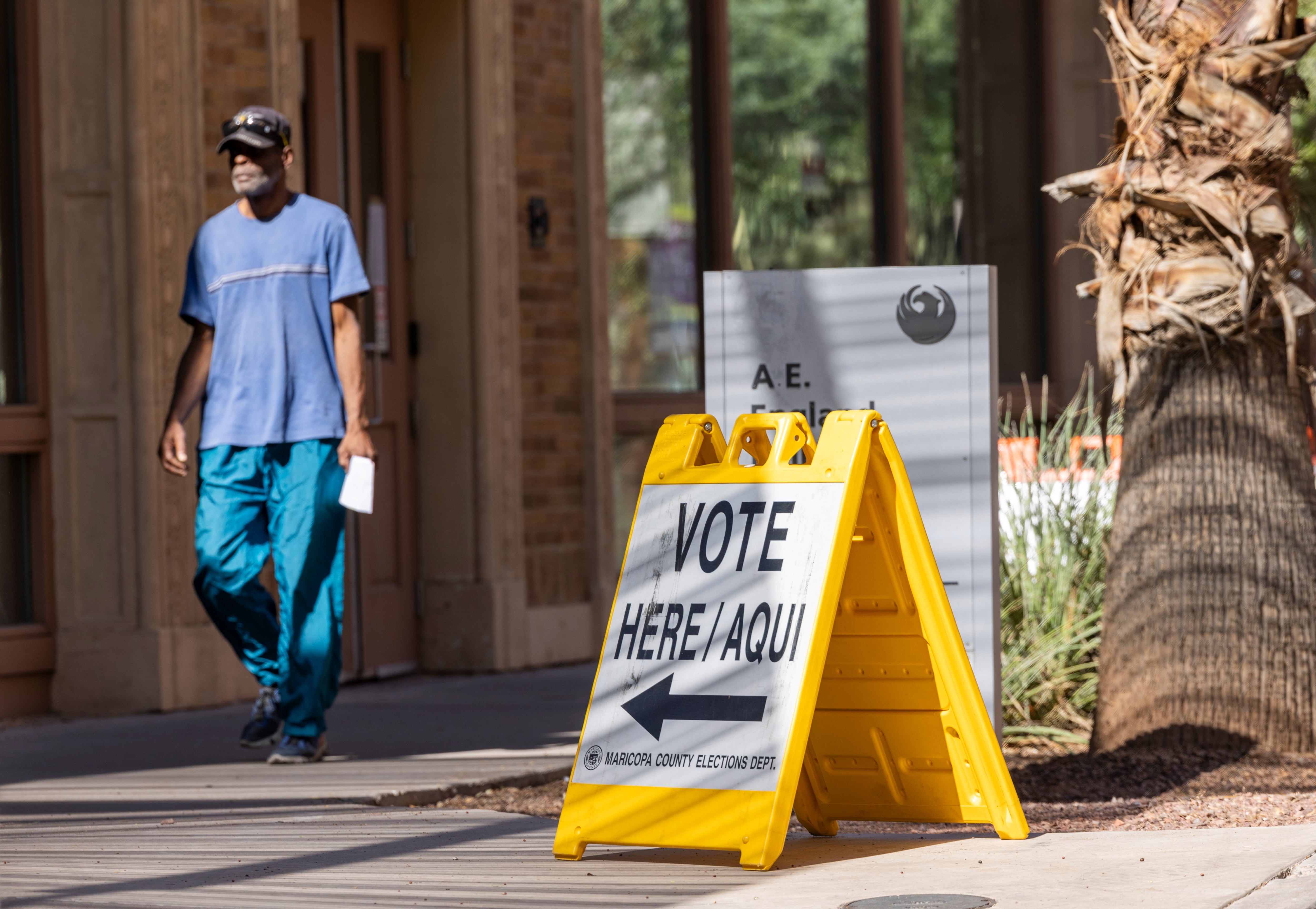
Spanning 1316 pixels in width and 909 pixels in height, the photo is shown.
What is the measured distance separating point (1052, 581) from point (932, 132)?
6.20 metres

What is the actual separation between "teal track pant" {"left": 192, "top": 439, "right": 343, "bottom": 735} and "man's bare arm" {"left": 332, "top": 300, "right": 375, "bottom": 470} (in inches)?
4.1

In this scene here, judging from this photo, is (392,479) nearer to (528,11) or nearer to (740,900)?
(528,11)

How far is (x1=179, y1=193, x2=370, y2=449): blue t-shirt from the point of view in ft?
21.2

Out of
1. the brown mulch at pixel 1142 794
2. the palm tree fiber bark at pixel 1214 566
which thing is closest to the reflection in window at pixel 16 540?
the brown mulch at pixel 1142 794

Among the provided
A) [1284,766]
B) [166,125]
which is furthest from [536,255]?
[1284,766]

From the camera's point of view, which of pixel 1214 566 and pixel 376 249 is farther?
pixel 376 249

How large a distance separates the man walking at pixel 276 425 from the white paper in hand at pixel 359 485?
0.07m

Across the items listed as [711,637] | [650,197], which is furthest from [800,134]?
[711,637]

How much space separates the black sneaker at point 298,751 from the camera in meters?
6.41

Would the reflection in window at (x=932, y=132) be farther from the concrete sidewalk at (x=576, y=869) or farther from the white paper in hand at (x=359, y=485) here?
the concrete sidewalk at (x=576, y=869)

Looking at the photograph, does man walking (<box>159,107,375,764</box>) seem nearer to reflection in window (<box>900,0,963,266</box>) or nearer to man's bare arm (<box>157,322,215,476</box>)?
man's bare arm (<box>157,322,215,476</box>)

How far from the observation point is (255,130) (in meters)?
6.49

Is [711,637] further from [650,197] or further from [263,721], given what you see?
[650,197]

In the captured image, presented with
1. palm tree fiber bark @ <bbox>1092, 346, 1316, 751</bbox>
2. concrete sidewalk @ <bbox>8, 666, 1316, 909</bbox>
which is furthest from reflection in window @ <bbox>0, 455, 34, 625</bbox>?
palm tree fiber bark @ <bbox>1092, 346, 1316, 751</bbox>
